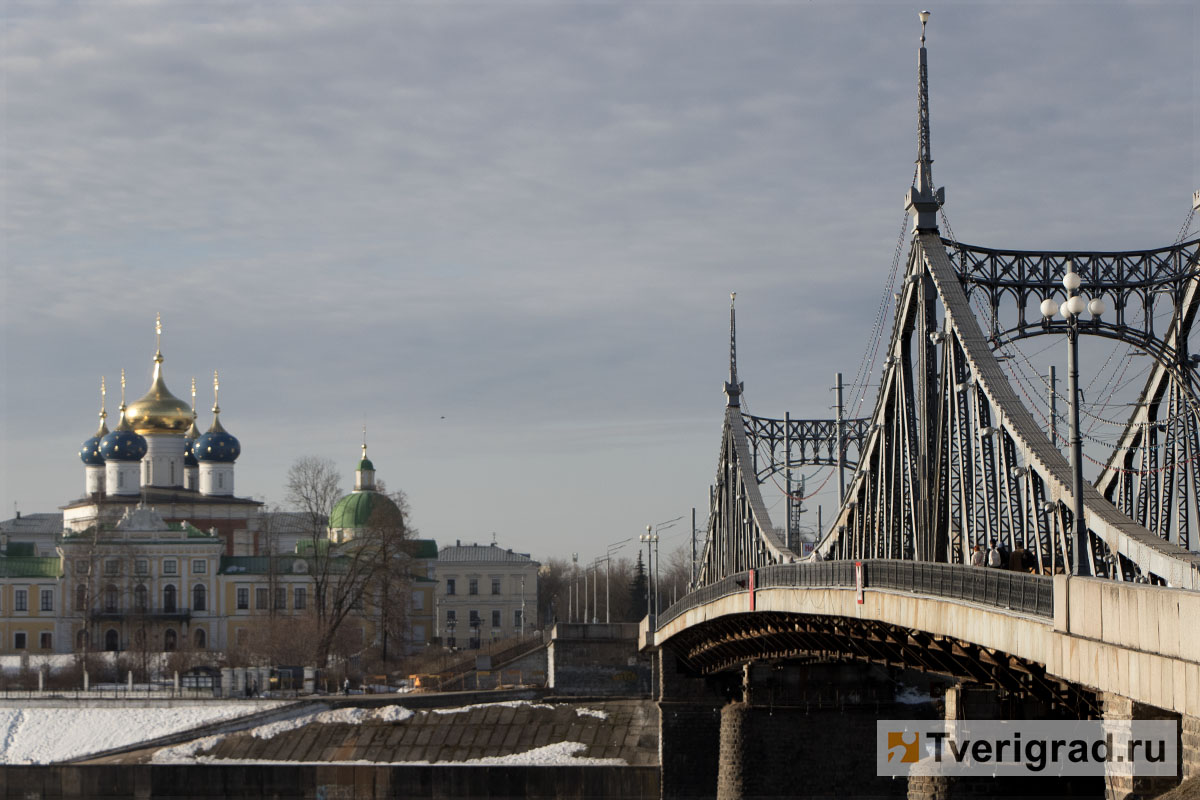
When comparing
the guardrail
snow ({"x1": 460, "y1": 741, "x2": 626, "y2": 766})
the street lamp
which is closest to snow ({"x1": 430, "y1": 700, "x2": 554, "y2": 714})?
snow ({"x1": 460, "y1": 741, "x2": 626, "y2": 766})

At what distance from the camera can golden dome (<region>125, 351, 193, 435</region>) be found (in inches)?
4968

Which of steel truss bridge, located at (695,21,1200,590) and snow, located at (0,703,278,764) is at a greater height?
steel truss bridge, located at (695,21,1200,590)

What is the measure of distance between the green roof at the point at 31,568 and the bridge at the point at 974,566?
60.9 metres

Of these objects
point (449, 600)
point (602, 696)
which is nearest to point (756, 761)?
point (602, 696)

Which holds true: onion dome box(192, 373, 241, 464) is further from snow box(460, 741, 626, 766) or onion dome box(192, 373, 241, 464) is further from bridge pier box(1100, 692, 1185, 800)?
bridge pier box(1100, 692, 1185, 800)

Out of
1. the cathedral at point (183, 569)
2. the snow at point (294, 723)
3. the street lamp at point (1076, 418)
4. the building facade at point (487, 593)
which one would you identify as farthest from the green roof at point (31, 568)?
the street lamp at point (1076, 418)

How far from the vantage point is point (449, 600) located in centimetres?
11838

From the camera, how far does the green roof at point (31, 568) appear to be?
338 feet

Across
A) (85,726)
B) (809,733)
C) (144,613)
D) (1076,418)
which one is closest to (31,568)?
(144,613)

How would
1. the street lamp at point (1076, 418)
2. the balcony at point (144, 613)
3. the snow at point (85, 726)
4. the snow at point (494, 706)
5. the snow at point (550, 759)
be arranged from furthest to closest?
the balcony at point (144, 613) < the snow at point (494, 706) < the snow at point (85, 726) < the snow at point (550, 759) < the street lamp at point (1076, 418)

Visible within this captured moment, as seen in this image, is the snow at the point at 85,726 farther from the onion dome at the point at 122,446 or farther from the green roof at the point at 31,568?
the onion dome at the point at 122,446

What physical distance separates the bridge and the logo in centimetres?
167

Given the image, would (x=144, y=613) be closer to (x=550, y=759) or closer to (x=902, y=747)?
(x=550, y=759)

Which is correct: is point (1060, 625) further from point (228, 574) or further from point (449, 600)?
point (449, 600)
